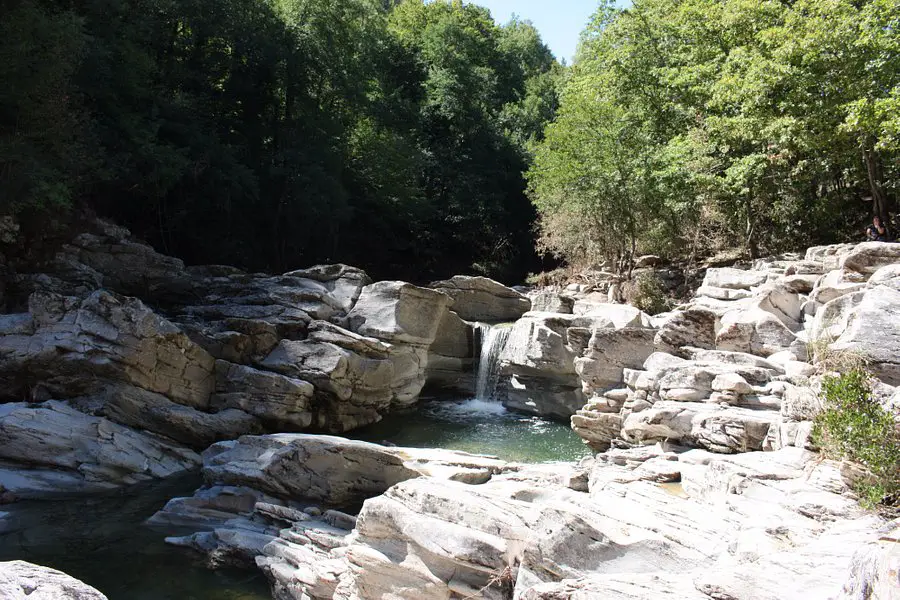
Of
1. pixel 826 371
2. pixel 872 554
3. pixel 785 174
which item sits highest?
pixel 785 174

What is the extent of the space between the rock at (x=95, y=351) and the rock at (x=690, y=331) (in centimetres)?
1051

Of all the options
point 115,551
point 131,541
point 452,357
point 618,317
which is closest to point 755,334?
point 618,317

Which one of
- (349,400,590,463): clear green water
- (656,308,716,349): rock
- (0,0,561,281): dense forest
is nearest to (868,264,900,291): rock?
(656,308,716,349): rock

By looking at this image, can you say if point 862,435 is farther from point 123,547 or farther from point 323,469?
point 123,547

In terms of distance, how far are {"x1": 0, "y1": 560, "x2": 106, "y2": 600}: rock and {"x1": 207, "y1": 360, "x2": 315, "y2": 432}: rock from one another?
9.84 metres

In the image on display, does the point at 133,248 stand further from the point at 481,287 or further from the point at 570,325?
the point at 570,325

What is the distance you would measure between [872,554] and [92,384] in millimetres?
13537

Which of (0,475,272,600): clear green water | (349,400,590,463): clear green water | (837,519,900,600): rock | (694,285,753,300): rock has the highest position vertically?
(694,285,753,300): rock

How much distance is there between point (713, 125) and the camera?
1895 centimetres

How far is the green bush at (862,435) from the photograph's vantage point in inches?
253

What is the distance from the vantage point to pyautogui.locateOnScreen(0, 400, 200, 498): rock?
11.4 m

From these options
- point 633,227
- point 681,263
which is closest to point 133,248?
point 633,227

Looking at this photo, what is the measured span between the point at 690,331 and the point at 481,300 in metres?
8.39

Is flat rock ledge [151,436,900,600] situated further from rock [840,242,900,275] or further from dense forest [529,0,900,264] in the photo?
dense forest [529,0,900,264]
